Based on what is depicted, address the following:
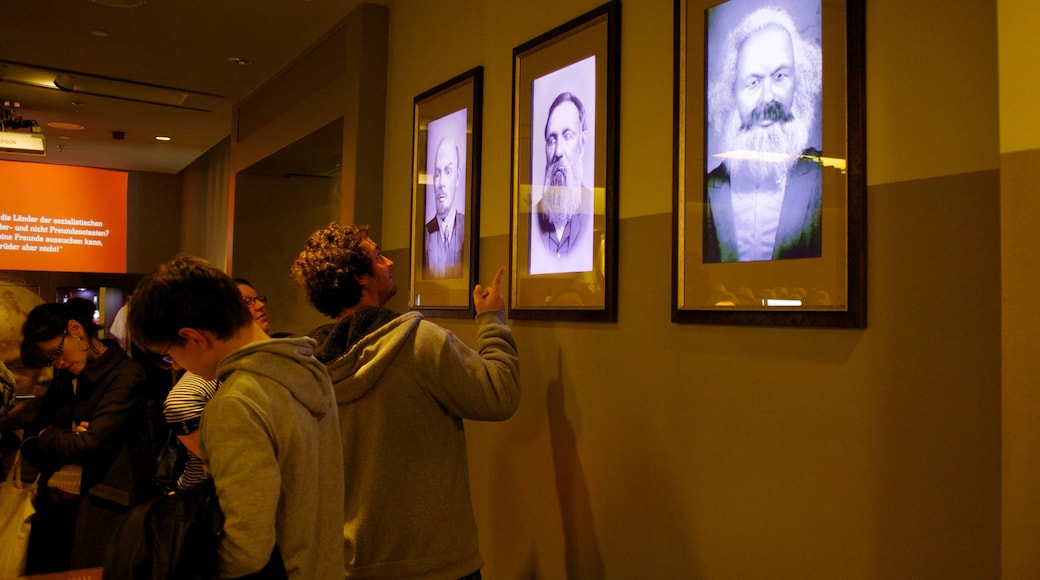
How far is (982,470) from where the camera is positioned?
1442mm

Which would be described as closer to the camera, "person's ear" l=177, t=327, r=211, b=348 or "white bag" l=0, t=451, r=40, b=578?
"person's ear" l=177, t=327, r=211, b=348

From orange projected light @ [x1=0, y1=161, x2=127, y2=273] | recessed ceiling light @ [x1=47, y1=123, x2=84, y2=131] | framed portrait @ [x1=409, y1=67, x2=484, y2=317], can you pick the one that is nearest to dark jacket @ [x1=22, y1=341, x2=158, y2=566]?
framed portrait @ [x1=409, y1=67, x2=484, y2=317]

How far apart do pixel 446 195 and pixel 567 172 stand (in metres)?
0.85

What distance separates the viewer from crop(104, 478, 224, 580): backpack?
1.26 metres

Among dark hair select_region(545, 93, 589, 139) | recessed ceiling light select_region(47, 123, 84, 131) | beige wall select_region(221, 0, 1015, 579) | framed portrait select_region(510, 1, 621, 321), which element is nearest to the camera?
beige wall select_region(221, 0, 1015, 579)

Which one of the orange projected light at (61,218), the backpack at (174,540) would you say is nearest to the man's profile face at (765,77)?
the backpack at (174,540)

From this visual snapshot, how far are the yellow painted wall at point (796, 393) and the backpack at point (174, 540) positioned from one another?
3.95ft

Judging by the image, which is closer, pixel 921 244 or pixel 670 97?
pixel 921 244

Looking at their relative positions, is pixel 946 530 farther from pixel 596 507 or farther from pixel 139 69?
pixel 139 69

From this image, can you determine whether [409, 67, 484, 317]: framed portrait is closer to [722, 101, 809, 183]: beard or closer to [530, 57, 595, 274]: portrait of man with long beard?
[530, 57, 595, 274]: portrait of man with long beard

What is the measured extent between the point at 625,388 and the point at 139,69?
14.9ft

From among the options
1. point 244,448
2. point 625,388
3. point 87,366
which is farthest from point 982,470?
point 87,366

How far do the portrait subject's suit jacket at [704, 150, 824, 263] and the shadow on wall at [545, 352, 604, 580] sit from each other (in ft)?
2.59

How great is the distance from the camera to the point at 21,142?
6203 millimetres
